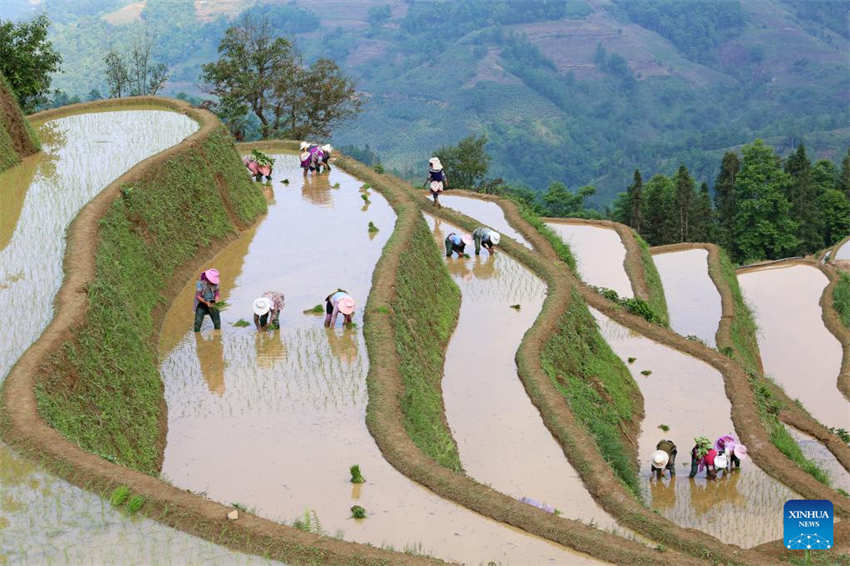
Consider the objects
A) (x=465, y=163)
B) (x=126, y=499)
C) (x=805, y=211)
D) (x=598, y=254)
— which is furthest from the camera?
(x=805, y=211)

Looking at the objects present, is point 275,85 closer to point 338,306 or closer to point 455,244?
point 455,244

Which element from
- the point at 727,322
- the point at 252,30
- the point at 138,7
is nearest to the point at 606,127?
the point at 138,7

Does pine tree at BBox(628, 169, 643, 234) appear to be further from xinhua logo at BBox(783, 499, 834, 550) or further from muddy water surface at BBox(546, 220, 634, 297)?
xinhua logo at BBox(783, 499, 834, 550)

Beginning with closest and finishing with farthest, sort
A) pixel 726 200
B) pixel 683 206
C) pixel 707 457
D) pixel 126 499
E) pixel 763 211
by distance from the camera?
pixel 126 499 → pixel 707 457 → pixel 763 211 → pixel 683 206 → pixel 726 200

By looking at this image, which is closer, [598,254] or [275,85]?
[598,254]

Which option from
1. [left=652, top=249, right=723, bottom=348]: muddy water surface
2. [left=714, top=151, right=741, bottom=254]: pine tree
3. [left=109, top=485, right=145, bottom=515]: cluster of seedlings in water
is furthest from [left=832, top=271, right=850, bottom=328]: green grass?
[left=109, top=485, right=145, bottom=515]: cluster of seedlings in water

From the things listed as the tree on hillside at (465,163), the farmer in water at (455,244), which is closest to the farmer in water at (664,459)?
the farmer in water at (455,244)

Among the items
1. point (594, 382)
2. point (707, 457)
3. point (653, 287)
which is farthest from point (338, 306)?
point (653, 287)
